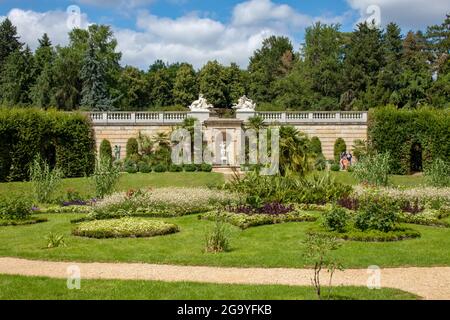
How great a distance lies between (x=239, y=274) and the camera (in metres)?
10.1

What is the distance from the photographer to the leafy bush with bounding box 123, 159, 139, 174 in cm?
3346

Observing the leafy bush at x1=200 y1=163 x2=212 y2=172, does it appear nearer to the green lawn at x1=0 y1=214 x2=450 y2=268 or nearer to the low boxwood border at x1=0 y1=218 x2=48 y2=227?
the low boxwood border at x1=0 y1=218 x2=48 y2=227

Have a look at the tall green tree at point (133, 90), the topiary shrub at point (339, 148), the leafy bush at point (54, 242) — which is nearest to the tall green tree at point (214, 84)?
the tall green tree at point (133, 90)

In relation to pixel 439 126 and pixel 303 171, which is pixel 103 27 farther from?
pixel 303 171

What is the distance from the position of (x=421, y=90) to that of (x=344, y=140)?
13570 mm

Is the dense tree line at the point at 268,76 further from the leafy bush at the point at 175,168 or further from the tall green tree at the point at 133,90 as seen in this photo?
the leafy bush at the point at 175,168

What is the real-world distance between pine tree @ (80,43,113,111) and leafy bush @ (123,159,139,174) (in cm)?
1798

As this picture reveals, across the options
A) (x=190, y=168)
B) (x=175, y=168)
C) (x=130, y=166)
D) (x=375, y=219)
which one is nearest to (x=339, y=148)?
(x=190, y=168)

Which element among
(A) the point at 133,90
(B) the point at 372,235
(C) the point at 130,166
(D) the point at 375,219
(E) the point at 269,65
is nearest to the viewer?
(B) the point at 372,235

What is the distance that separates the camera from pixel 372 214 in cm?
1430

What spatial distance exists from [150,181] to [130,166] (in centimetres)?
526

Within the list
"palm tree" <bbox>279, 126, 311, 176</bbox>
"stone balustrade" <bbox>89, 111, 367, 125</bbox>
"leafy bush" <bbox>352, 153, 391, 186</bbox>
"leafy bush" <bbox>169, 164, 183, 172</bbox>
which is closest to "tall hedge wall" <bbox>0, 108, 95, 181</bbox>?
"stone balustrade" <bbox>89, 111, 367, 125</bbox>

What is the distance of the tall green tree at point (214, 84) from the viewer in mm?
64500

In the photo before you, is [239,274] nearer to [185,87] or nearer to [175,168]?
[175,168]
